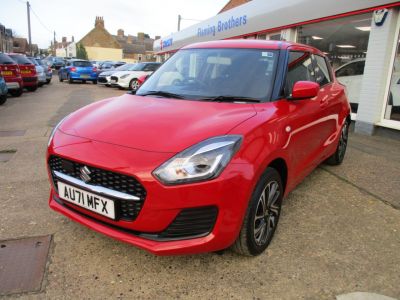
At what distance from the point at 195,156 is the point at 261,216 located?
832mm

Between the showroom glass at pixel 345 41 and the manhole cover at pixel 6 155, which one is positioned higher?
the showroom glass at pixel 345 41

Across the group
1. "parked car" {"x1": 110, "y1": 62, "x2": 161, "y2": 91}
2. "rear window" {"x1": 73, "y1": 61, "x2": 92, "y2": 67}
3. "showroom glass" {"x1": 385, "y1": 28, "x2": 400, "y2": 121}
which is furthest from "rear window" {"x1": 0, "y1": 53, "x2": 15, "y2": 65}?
"showroom glass" {"x1": 385, "y1": 28, "x2": 400, "y2": 121}

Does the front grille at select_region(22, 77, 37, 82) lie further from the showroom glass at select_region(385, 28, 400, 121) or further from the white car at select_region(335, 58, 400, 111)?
the showroom glass at select_region(385, 28, 400, 121)

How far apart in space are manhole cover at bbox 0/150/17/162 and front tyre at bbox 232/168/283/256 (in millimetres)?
4186

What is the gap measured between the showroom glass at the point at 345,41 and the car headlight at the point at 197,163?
273 inches

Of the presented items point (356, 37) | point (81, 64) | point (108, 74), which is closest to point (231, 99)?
point (356, 37)

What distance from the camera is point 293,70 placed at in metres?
3.45

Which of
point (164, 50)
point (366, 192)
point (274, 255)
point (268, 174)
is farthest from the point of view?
point (164, 50)

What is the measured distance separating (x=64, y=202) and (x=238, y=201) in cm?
135

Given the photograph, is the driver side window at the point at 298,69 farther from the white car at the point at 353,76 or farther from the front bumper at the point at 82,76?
the front bumper at the point at 82,76

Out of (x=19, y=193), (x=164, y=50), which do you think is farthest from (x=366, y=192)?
(x=164, y=50)

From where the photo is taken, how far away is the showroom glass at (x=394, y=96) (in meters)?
7.45

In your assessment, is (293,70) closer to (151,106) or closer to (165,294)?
(151,106)

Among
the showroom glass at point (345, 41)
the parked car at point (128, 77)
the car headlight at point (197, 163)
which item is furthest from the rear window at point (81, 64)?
the car headlight at point (197, 163)
